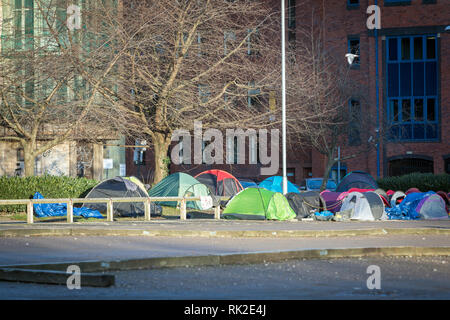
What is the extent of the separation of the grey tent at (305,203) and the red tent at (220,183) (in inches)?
362

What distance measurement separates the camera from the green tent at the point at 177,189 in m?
30.8

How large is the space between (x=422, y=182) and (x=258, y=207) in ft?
51.1

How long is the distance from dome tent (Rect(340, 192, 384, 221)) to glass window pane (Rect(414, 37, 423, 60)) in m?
33.6

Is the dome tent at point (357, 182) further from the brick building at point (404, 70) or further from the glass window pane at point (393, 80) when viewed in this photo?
the glass window pane at point (393, 80)

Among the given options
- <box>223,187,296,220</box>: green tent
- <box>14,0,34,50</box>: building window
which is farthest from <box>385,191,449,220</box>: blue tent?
<box>14,0,34,50</box>: building window

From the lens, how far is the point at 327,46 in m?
55.7

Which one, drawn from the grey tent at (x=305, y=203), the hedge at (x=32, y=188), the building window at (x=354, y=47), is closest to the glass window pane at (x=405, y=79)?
the building window at (x=354, y=47)

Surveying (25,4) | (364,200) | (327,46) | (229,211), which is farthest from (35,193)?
(327,46)

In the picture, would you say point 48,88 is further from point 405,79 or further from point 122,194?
point 405,79

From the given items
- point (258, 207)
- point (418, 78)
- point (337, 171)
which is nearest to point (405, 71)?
point (418, 78)

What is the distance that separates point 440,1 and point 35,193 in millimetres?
40654

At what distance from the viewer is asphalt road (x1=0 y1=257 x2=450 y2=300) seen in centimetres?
866

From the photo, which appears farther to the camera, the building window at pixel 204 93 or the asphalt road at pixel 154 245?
the building window at pixel 204 93
